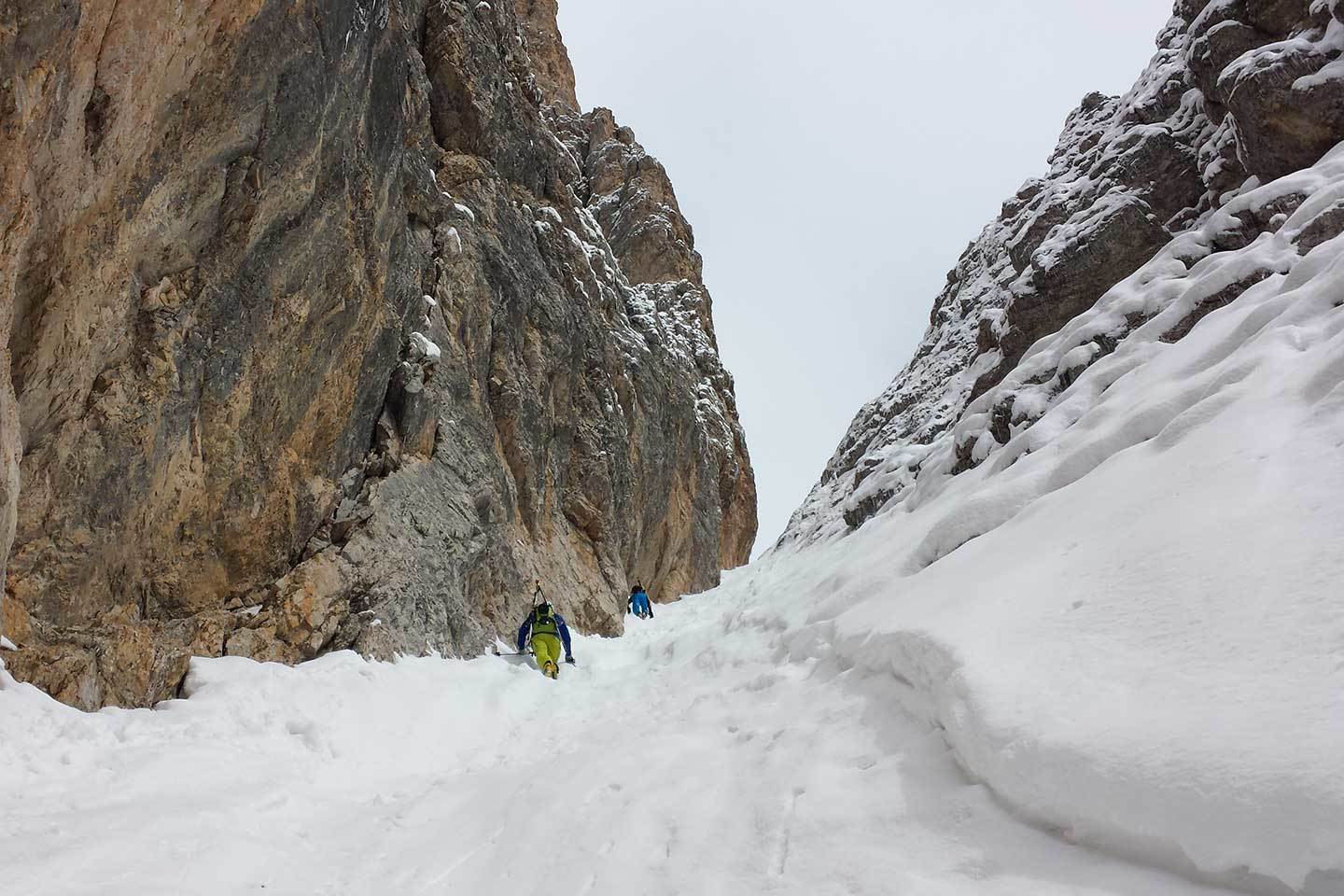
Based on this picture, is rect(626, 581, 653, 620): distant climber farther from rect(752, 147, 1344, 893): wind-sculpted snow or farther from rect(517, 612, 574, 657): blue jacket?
rect(752, 147, 1344, 893): wind-sculpted snow

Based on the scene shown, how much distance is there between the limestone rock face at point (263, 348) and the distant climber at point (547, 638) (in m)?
1.16

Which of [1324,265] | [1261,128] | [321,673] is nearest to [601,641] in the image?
[321,673]

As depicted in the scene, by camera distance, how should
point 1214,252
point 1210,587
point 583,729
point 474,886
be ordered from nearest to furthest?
1. point 1210,587
2. point 474,886
3. point 583,729
4. point 1214,252

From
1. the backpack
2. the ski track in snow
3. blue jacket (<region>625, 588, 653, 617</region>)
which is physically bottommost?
the ski track in snow

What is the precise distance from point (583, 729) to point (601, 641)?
847 cm

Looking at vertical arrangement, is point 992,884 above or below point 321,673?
below

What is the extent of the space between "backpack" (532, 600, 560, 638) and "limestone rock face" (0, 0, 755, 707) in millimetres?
1205

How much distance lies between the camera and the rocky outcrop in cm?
1190

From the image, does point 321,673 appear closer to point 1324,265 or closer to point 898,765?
point 898,765

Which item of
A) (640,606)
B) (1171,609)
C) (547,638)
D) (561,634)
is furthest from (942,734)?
(640,606)

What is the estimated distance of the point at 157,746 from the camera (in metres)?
5.91

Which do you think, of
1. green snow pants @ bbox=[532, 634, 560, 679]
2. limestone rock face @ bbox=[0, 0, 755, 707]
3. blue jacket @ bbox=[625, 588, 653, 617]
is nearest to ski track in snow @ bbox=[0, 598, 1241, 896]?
limestone rock face @ bbox=[0, 0, 755, 707]

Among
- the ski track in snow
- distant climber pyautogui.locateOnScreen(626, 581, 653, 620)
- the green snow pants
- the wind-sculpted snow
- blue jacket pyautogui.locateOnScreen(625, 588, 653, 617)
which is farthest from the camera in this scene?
blue jacket pyautogui.locateOnScreen(625, 588, 653, 617)

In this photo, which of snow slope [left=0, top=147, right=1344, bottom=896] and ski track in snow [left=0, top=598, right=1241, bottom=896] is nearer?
snow slope [left=0, top=147, right=1344, bottom=896]
